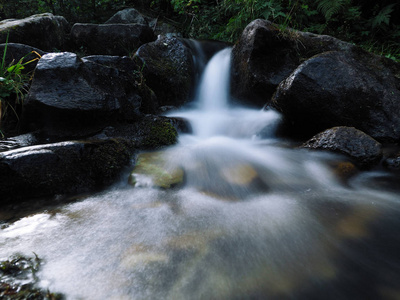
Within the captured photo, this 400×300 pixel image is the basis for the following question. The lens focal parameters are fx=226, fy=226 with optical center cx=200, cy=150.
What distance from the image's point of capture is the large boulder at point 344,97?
355 cm

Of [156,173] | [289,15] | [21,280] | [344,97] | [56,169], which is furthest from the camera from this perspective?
[289,15]

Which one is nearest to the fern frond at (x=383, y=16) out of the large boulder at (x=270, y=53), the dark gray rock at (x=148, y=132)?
the large boulder at (x=270, y=53)

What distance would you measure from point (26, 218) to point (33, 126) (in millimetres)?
1787

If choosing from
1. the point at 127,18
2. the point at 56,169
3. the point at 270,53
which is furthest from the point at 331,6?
the point at 56,169

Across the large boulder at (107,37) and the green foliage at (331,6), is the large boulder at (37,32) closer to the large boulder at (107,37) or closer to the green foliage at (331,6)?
the large boulder at (107,37)

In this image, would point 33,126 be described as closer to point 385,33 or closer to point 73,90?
point 73,90

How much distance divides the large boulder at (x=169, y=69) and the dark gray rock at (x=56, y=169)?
9.23ft

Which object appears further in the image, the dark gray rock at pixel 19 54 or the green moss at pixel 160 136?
the dark gray rock at pixel 19 54

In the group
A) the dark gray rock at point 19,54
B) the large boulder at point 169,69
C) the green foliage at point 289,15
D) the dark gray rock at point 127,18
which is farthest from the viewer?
the dark gray rock at point 127,18

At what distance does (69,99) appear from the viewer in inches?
116

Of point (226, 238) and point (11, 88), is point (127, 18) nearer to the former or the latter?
point (11, 88)

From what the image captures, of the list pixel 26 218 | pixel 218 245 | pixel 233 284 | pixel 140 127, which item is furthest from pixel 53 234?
pixel 140 127

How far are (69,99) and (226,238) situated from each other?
2.65 metres

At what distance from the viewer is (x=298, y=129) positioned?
4.02m
